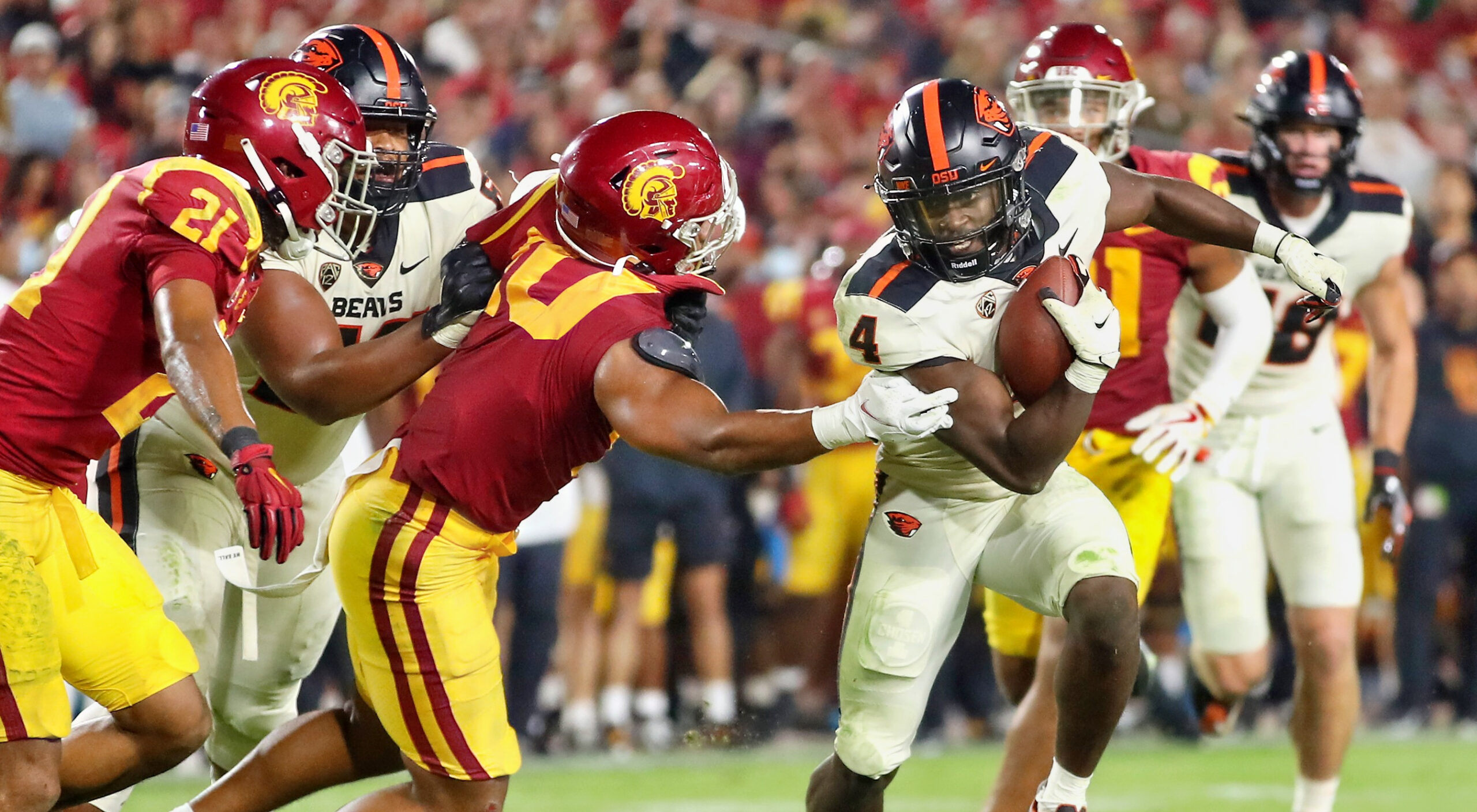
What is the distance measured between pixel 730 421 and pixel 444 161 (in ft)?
5.06

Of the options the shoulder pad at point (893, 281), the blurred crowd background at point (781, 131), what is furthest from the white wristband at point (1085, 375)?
the blurred crowd background at point (781, 131)

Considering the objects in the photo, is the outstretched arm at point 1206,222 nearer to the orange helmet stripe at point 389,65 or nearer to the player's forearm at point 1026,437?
the player's forearm at point 1026,437

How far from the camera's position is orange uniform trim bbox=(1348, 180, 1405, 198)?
5.31 metres

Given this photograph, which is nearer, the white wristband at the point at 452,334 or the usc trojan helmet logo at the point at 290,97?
the usc trojan helmet logo at the point at 290,97

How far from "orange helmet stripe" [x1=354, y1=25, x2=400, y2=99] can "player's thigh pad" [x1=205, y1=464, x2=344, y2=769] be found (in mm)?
1055

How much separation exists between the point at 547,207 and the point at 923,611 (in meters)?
1.30

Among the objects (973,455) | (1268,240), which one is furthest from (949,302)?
(1268,240)

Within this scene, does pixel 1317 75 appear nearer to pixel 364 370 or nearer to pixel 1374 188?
pixel 1374 188

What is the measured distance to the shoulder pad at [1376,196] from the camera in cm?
527

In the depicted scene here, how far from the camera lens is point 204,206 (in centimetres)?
325

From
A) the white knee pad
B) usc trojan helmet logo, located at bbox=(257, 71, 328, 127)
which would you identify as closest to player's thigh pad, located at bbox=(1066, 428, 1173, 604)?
usc trojan helmet logo, located at bbox=(257, 71, 328, 127)

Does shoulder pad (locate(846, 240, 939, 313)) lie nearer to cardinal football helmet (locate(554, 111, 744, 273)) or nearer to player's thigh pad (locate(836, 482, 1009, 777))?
cardinal football helmet (locate(554, 111, 744, 273))

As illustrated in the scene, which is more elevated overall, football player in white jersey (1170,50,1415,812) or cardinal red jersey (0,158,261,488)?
cardinal red jersey (0,158,261,488)

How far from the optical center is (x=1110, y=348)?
11.6ft
